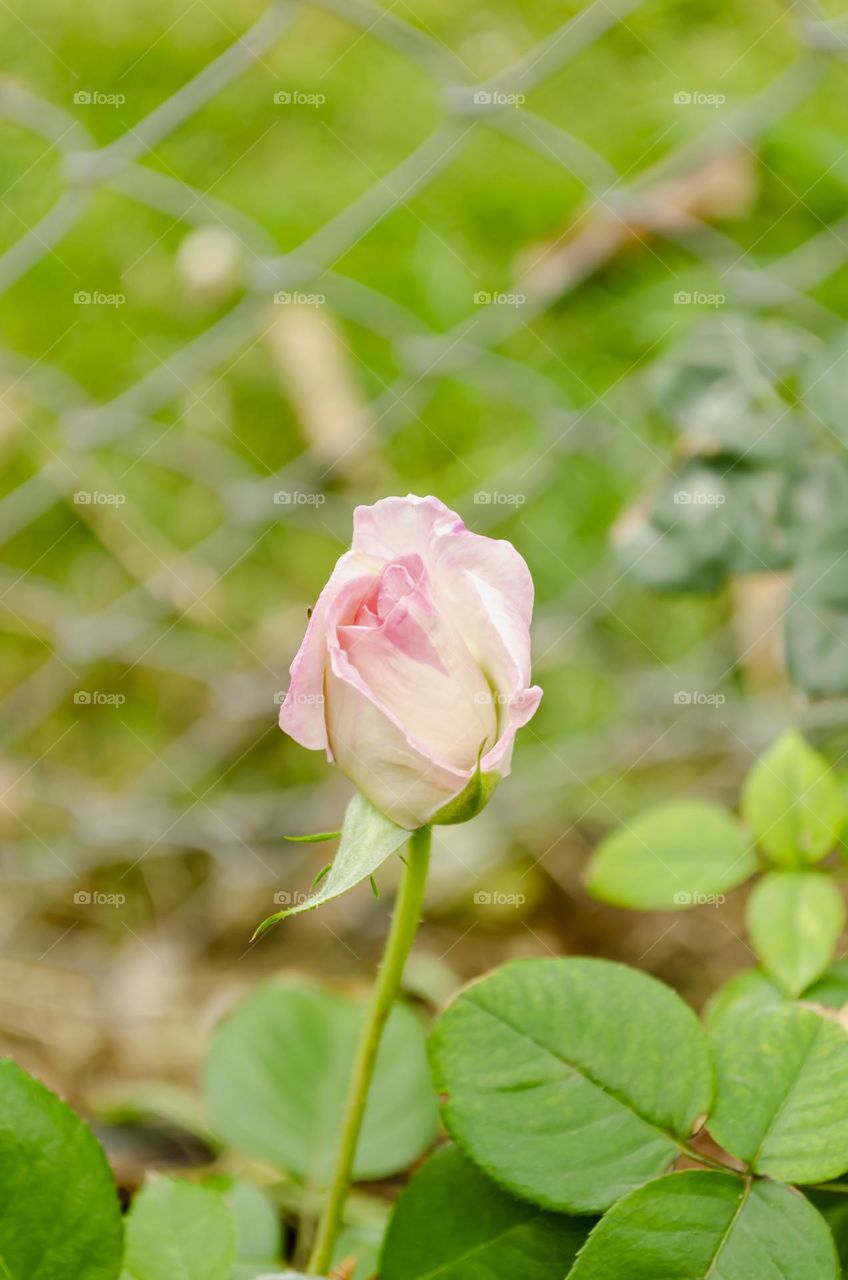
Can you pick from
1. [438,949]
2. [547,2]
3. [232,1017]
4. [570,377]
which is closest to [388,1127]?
[232,1017]

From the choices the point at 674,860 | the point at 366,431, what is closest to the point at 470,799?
the point at 674,860

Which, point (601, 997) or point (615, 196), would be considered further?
point (615, 196)

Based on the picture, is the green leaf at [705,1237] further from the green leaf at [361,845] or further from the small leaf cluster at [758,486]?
the small leaf cluster at [758,486]

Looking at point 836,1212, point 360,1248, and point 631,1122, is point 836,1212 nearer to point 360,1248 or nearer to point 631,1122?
point 631,1122

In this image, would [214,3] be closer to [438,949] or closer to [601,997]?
[438,949]

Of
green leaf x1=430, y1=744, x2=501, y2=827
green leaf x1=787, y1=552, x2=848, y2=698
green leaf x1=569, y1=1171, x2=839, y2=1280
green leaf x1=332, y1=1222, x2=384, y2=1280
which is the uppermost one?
green leaf x1=430, y1=744, x2=501, y2=827

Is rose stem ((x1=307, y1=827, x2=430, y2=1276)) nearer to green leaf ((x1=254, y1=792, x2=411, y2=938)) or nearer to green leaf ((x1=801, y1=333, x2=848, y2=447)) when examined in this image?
green leaf ((x1=254, y1=792, x2=411, y2=938))

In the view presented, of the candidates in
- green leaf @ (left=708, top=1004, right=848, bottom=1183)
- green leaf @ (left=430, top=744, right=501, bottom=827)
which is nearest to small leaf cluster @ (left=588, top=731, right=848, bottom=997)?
green leaf @ (left=708, top=1004, right=848, bottom=1183)
